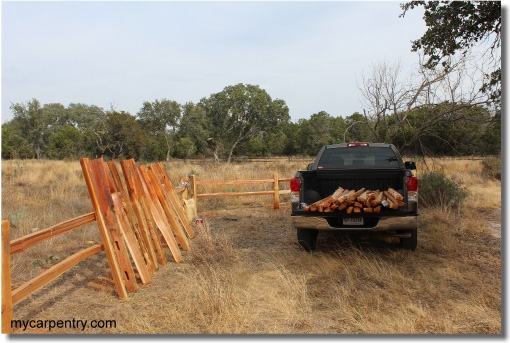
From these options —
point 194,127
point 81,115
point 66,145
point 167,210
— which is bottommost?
point 167,210

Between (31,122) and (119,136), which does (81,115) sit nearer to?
(31,122)

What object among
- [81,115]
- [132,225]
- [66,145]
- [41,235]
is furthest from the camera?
[81,115]

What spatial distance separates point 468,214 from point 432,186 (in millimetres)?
1368

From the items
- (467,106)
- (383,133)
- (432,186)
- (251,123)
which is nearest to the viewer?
(467,106)

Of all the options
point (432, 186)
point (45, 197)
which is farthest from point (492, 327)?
point (45, 197)

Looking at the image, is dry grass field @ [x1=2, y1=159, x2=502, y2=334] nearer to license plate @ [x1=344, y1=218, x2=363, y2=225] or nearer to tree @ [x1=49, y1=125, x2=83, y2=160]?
license plate @ [x1=344, y1=218, x2=363, y2=225]

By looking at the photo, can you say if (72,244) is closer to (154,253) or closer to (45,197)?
(154,253)

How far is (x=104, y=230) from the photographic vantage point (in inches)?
207

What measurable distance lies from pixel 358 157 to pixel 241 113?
44987 mm

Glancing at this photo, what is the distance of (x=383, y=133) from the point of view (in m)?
14.9

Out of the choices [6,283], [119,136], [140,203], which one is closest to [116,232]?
[140,203]

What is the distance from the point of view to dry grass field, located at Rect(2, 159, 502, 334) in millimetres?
4316

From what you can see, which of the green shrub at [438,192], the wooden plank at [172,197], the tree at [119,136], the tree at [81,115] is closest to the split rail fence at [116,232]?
the wooden plank at [172,197]

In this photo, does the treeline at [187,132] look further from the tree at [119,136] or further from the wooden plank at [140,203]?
the wooden plank at [140,203]
